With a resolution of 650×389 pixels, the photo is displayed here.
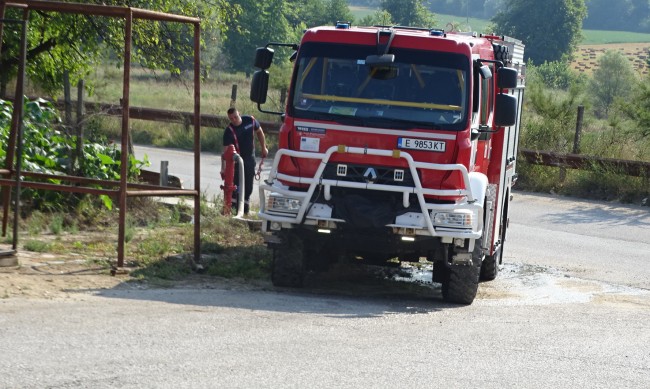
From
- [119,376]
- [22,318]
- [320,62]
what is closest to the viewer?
[119,376]

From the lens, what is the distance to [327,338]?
816 centimetres

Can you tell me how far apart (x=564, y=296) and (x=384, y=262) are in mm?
2047

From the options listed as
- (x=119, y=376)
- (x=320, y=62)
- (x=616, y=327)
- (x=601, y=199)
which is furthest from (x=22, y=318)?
(x=601, y=199)

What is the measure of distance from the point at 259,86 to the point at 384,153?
69.3 inches

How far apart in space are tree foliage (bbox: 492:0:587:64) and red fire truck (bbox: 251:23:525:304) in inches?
3541

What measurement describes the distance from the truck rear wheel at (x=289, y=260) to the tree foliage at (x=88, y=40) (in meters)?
5.16

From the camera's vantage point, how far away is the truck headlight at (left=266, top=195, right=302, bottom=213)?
1038 cm

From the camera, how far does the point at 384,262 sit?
11.5 meters

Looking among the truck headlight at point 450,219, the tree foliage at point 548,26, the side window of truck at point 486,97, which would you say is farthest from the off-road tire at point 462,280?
the tree foliage at point 548,26

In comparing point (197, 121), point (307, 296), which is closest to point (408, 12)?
point (197, 121)

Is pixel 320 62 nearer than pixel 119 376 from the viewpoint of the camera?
No

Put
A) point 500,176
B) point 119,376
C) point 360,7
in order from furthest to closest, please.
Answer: point 360,7
point 500,176
point 119,376

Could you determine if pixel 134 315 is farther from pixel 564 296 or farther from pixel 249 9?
pixel 249 9

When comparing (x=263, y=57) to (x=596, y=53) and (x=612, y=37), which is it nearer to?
(x=596, y=53)
